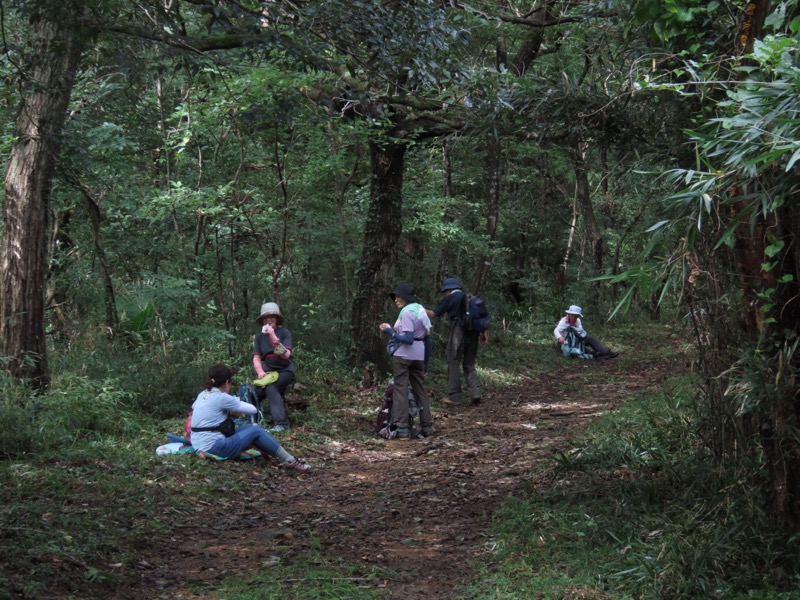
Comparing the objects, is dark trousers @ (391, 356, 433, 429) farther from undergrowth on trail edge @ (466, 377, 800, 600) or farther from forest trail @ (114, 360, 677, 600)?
undergrowth on trail edge @ (466, 377, 800, 600)

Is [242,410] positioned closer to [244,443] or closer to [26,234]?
[244,443]

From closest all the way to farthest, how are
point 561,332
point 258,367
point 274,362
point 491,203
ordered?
1. point 258,367
2. point 274,362
3. point 491,203
4. point 561,332

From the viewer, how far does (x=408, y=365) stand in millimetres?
10586

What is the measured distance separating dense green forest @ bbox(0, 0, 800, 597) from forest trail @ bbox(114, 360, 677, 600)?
6.44 ft

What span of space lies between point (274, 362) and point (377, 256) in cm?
365

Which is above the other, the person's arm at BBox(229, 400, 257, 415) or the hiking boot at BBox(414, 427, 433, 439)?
the person's arm at BBox(229, 400, 257, 415)

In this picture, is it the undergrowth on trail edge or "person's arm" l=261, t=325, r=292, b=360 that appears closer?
the undergrowth on trail edge

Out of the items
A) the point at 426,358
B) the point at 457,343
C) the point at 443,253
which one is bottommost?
the point at 426,358

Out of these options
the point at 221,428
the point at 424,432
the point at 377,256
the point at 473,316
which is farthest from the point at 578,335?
the point at 221,428

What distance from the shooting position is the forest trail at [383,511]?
18.4ft

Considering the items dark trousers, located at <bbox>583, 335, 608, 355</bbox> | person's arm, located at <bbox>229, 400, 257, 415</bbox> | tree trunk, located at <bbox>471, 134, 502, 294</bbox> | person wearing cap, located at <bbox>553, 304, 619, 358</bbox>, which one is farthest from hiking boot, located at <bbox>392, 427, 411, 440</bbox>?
dark trousers, located at <bbox>583, 335, 608, 355</bbox>

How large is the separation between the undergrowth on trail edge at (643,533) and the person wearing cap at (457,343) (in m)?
5.50

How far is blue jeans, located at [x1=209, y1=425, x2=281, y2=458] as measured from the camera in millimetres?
8492

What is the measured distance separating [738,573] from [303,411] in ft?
23.8
